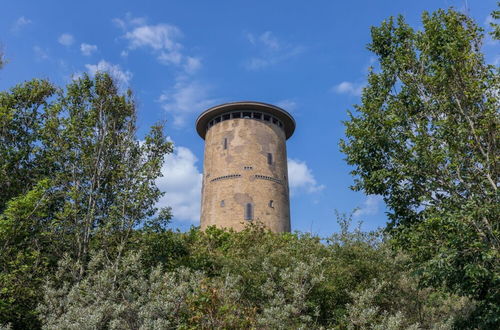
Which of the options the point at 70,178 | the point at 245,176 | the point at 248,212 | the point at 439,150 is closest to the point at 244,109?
the point at 245,176

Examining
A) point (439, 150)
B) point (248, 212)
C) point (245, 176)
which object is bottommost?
point (439, 150)

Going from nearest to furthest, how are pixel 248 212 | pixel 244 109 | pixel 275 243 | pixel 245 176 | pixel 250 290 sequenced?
pixel 250 290 < pixel 275 243 < pixel 248 212 < pixel 245 176 < pixel 244 109

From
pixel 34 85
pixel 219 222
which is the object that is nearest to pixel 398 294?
pixel 34 85

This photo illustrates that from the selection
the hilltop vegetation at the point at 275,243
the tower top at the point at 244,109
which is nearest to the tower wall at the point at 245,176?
the tower top at the point at 244,109

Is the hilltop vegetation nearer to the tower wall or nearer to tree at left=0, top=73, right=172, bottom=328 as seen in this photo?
tree at left=0, top=73, right=172, bottom=328

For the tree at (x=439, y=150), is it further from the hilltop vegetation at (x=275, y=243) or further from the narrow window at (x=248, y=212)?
the narrow window at (x=248, y=212)

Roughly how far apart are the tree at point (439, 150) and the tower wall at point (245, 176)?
1915 cm

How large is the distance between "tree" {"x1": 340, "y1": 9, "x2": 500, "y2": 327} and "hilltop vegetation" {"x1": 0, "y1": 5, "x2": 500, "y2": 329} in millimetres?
45

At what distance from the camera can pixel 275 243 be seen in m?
17.6

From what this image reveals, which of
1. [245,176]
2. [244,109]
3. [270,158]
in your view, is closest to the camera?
[245,176]

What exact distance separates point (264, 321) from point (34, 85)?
42.3ft

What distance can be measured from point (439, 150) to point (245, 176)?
73.1ft

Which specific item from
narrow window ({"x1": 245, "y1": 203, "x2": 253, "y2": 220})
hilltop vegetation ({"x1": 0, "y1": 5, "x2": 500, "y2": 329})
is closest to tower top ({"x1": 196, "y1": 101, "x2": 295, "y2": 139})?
narrow window ({"x1": 245, "y1": 203, "x2": 253, "y2": 220})

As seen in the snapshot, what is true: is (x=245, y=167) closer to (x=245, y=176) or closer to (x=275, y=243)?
(x=245, y=176)
